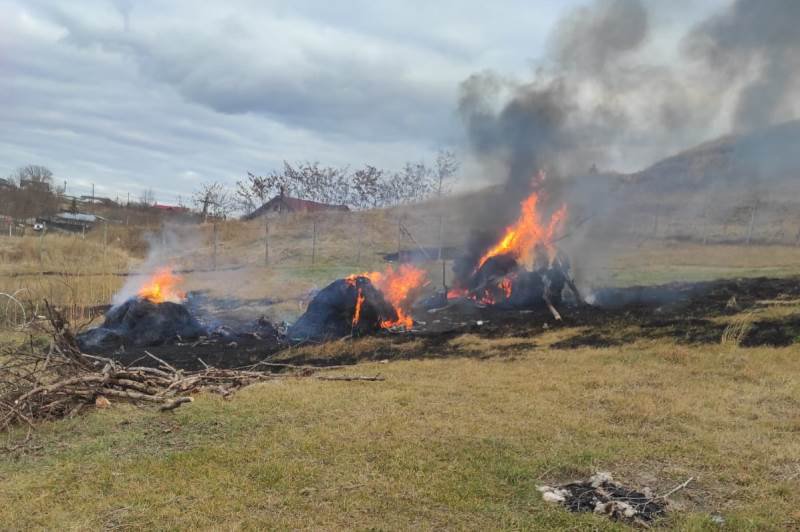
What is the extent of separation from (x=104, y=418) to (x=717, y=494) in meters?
6.65

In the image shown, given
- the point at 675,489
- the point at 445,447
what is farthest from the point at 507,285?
the point at 675,489

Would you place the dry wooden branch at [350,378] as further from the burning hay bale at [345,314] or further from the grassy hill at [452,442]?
the burning hay bale at [345,314]

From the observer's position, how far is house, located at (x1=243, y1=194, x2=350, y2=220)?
51.6 metres

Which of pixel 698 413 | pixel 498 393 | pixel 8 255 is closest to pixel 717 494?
pixel 698 413

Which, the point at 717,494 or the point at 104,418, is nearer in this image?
the point at 717,494

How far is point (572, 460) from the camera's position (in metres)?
5.22

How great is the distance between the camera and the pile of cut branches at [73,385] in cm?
631

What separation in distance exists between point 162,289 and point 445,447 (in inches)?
521

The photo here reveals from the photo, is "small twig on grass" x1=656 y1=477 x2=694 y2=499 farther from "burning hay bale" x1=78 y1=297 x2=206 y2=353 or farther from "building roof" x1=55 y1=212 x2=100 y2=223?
"building roof" x1=55 y1=212 x2=100 y2=223

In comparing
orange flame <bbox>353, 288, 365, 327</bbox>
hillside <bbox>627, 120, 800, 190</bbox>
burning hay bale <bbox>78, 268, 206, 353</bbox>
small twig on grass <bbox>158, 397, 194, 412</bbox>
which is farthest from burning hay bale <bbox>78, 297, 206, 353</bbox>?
hillside <bbox>627, 120, 800, 190</bbox>

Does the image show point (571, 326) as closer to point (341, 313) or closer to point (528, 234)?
point (528, 234)

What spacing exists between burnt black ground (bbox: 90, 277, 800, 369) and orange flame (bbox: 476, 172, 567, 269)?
84.2 inches

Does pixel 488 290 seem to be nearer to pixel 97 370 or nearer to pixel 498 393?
pixel 498 393

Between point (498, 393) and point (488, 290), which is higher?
point (488, 290)
